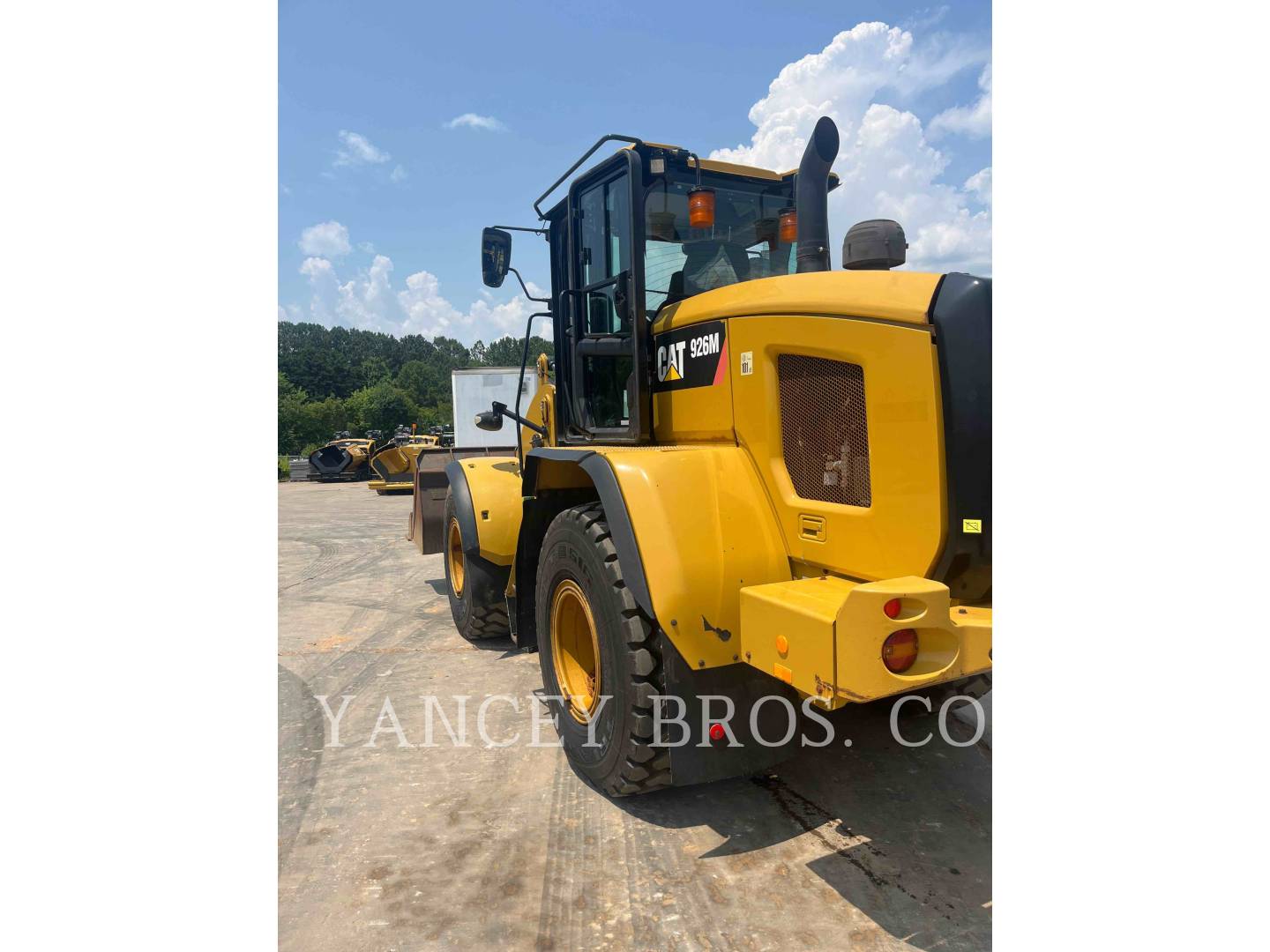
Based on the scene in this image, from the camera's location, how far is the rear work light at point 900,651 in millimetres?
2148

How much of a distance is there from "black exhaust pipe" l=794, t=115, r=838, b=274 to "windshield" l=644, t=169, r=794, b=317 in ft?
2.06

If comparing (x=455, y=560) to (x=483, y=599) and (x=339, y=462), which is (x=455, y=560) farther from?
(x=339, y=462)

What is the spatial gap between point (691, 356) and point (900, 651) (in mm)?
1593

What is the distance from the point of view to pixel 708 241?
378cm

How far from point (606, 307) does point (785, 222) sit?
104 cm

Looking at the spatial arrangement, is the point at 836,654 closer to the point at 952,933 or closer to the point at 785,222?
the point at 952,933

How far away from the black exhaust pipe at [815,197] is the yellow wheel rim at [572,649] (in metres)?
1.75

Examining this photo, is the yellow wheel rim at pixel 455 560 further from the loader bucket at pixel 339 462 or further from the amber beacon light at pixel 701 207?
the loader bucket at pixel 339 462

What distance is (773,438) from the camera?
288 centimetres

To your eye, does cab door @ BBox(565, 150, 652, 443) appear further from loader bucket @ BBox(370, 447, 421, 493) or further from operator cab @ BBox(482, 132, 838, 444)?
loader bucket @ BBox(370, 447, 421, 493)

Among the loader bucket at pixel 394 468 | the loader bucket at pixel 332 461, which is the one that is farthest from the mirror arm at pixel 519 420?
the loader bucket at pixel 332 461

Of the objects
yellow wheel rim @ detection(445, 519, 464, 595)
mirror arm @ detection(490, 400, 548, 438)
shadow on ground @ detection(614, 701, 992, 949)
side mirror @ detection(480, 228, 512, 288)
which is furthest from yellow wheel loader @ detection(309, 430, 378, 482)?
shadow on ground @ detection(614, 701, 992, 949)

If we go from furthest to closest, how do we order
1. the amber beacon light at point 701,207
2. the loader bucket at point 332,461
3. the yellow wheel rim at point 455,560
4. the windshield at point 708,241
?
the loader bucket at point 332,461, the yellow wheel rim at point 455,560, the windshield at point 708,241, the amber beacon light at point 701,207

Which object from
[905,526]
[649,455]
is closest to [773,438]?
[649,455]
